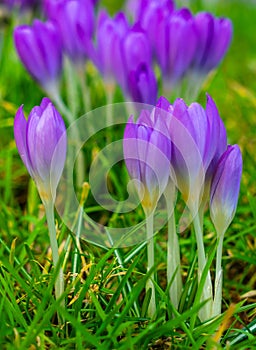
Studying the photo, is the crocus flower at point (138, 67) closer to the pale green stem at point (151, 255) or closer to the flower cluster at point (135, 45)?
the flower cluster at point (135, 45)

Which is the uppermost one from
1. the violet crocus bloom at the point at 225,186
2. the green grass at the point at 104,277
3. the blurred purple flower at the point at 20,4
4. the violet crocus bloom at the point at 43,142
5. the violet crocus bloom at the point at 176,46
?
the blurred purple flower at the point at 20,4

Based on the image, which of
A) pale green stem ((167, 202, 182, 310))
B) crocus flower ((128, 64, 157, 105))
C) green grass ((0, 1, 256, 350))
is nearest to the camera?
green grass ((0, 1, 256, 350))

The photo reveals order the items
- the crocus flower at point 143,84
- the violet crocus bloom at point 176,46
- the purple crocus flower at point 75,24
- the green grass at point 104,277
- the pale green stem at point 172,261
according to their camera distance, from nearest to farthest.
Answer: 1. the green grass at point 104,277
2. the pale green stem at point 172,261
3. the crocus flower at point 143,84
4. the violet crocus bloom at point 176,46
5. the purple crocus flower at point 75,24

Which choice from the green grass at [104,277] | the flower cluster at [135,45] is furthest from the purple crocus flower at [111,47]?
the green grass at [104,277]

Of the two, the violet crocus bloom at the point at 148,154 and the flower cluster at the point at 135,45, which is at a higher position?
the flower cluster at the point at 135,45

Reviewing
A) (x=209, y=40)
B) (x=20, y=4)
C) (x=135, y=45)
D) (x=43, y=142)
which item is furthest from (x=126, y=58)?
(x=20, y=4)

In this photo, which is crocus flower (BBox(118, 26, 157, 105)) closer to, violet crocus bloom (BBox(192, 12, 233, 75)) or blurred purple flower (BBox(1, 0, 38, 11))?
violet crocus bloom (BBox(192, 12, 233, 75))

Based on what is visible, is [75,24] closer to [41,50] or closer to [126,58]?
[41,50]

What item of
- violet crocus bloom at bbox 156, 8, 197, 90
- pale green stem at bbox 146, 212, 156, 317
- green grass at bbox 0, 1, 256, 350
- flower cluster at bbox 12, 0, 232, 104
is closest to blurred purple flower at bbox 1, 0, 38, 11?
green grass at bbox 0, 1, 256, 350
